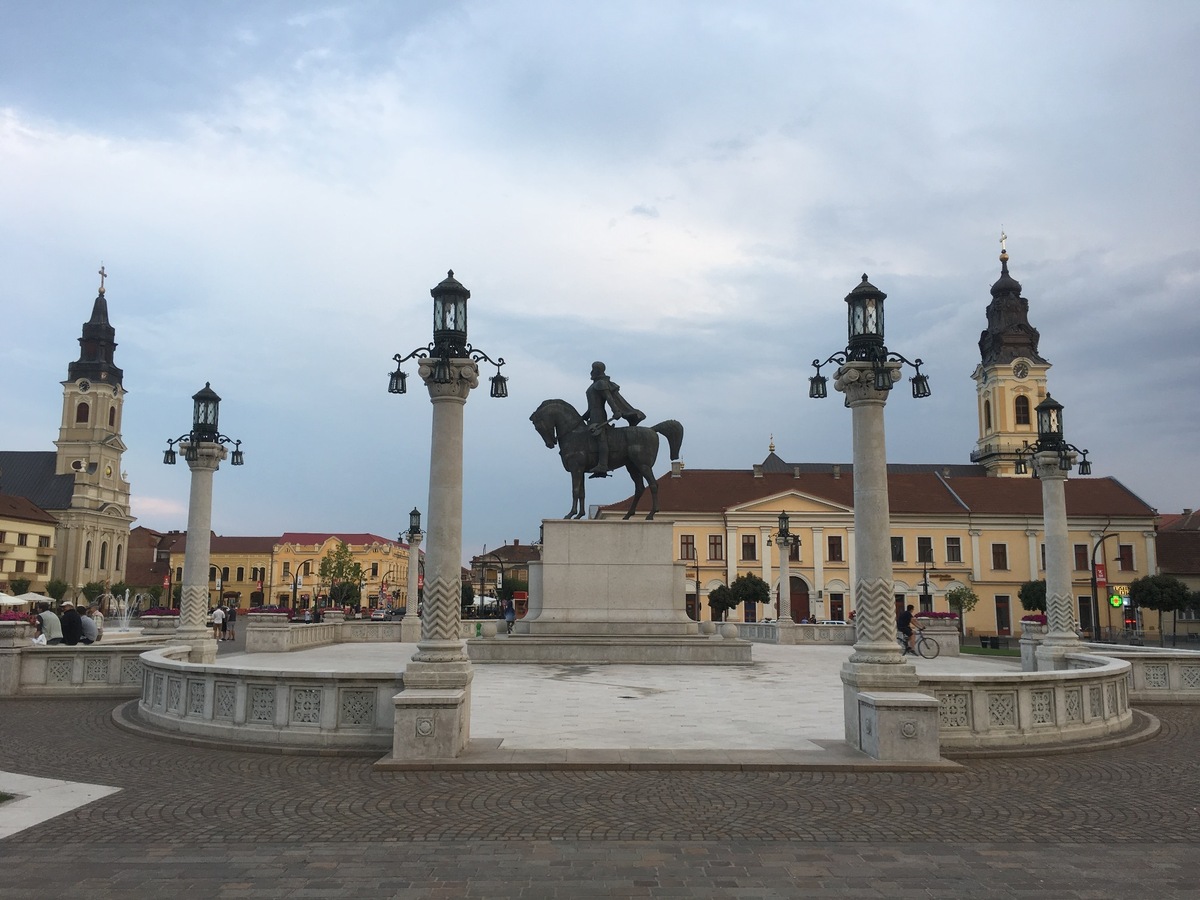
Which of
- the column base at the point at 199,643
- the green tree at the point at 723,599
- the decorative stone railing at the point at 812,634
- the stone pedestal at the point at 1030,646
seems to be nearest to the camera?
the column base at the point at 199,643

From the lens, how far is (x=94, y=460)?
114 meters

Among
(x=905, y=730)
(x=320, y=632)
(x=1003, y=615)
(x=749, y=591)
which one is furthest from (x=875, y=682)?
(x=1003, y=615)

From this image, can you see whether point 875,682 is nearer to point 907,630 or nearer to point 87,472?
point 907,630

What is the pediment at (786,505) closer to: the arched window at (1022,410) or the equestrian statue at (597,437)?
the arched window at (1022,410)

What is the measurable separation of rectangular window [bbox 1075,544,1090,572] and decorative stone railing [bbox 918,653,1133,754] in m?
67.8

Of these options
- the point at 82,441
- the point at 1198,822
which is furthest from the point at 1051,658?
the point at 82,441

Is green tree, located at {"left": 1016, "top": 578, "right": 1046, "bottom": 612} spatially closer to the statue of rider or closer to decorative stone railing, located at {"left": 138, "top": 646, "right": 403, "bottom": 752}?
the statue of rider

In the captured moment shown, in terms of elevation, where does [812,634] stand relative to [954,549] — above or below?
below

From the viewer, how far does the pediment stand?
72.1 metres

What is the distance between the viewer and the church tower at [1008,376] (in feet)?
311

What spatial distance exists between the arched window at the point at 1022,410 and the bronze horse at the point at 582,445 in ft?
264

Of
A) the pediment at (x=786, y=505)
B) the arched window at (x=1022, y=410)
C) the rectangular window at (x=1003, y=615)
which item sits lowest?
the rectangular window at (x=1003, y=615)

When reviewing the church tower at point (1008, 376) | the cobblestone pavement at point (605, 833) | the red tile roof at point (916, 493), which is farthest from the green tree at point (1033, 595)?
the cobblestone pavement at point (605, 833)

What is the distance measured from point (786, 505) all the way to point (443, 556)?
6283cm
